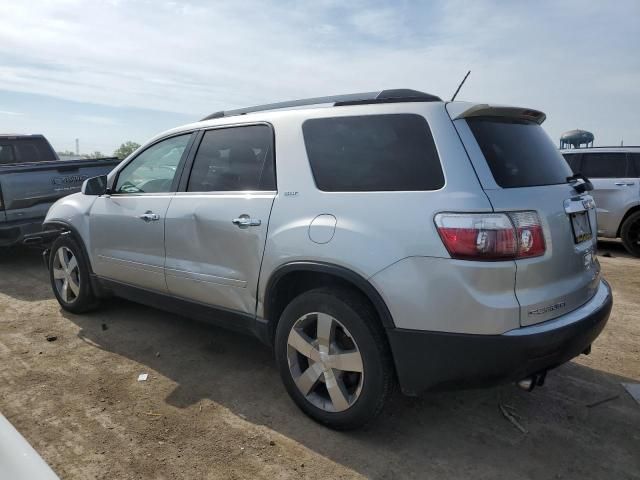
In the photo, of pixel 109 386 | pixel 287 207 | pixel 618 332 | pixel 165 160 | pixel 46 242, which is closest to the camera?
pixel 287 207

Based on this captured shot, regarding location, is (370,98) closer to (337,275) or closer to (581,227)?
(337,275)

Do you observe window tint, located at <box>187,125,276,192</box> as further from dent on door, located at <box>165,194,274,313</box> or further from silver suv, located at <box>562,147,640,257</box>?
silver suv, located at <box>562,147,640,257</box>

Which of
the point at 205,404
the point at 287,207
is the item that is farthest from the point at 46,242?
the point at 287,207

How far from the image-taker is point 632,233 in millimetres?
8195

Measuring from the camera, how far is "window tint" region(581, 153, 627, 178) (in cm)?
843

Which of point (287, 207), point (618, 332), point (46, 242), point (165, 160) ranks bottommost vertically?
point (618, 332)

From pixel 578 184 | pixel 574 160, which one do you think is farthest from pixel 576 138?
pixel 578 184

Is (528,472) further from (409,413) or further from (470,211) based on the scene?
(470,211)

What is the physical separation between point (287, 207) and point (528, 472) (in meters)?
1.89

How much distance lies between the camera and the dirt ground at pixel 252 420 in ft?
8.50

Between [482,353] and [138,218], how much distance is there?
280 centimetres

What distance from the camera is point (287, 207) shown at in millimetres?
2943

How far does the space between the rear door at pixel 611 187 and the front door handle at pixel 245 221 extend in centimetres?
732

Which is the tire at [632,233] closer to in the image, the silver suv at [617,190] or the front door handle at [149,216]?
the silver suv at [617,190]
